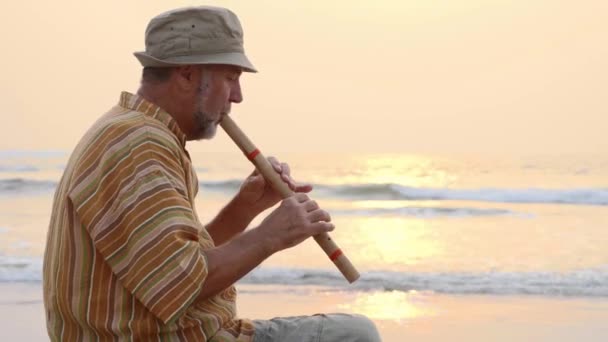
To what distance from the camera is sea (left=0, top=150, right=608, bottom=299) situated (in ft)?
26.6

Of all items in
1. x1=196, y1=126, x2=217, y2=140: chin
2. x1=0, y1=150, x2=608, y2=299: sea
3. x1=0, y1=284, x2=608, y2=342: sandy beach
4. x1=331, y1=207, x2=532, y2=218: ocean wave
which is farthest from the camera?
x1=331, y1=207, x2=532, y2=218: ocean wave

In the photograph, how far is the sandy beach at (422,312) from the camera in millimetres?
6223

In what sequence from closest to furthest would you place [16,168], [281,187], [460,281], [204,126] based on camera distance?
1. [204,126]
2. [281,187]
3. [460,281]
4. [16,168]

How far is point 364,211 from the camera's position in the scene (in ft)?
53.5

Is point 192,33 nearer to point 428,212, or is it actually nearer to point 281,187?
point 281,187

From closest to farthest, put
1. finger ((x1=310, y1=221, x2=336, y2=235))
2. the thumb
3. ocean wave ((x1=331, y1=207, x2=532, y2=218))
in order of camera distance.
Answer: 1. finger ((x1=310, y1=221, x2=336, y2=235))
2. the thumb
3. ocean wave ((x1=331, y1=207, x2=532, y2=218))

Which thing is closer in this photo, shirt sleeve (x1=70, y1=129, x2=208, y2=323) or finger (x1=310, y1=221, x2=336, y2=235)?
shirt sleeve (x1=70, y1=129, x2=208, y2=323)

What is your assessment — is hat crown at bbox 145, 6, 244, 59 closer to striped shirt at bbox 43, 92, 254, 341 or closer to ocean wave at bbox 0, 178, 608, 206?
striped shirt at bbox 43, 92, 254, 341

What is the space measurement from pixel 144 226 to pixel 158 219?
31mm

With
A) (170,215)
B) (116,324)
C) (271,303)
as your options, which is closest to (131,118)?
(170,215)

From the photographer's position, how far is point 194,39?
7.85 ft

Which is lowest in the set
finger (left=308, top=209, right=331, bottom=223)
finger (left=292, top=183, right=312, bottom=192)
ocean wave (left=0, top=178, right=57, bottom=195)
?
ocean wave (left=0, top=178, right=57, bottom=195)

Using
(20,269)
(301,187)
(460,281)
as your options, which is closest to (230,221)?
(301,187)

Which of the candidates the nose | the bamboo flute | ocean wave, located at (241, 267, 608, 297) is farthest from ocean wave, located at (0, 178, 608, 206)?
the nose
